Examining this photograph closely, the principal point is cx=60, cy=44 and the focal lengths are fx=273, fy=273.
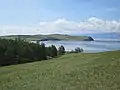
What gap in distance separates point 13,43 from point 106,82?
77.4 meters

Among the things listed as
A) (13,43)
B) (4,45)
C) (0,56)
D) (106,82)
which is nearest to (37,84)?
(106,82)

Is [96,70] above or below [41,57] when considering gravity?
above

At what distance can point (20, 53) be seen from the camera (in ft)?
285

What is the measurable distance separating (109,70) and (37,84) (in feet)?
17.3

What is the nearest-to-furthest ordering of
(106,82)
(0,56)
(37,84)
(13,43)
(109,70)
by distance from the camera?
(106,82)
(37,84)
(109,70)
(0,56)
(13,43)

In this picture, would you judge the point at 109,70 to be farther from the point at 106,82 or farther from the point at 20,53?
the point at 20,53

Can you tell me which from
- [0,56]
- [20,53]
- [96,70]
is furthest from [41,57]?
[96,70]

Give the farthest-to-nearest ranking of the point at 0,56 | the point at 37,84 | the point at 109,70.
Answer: the point at 0,56 → the point at 109,70 → the point at 37,84

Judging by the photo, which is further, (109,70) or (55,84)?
(109,70)

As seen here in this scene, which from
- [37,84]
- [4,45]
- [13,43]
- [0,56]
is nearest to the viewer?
[37,84]

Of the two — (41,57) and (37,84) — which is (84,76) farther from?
(41,57)

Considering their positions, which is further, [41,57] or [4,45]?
[41,57]

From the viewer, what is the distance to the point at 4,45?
272 feet

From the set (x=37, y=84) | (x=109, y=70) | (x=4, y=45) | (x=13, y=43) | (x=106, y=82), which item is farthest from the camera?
(x=13, y=43)
